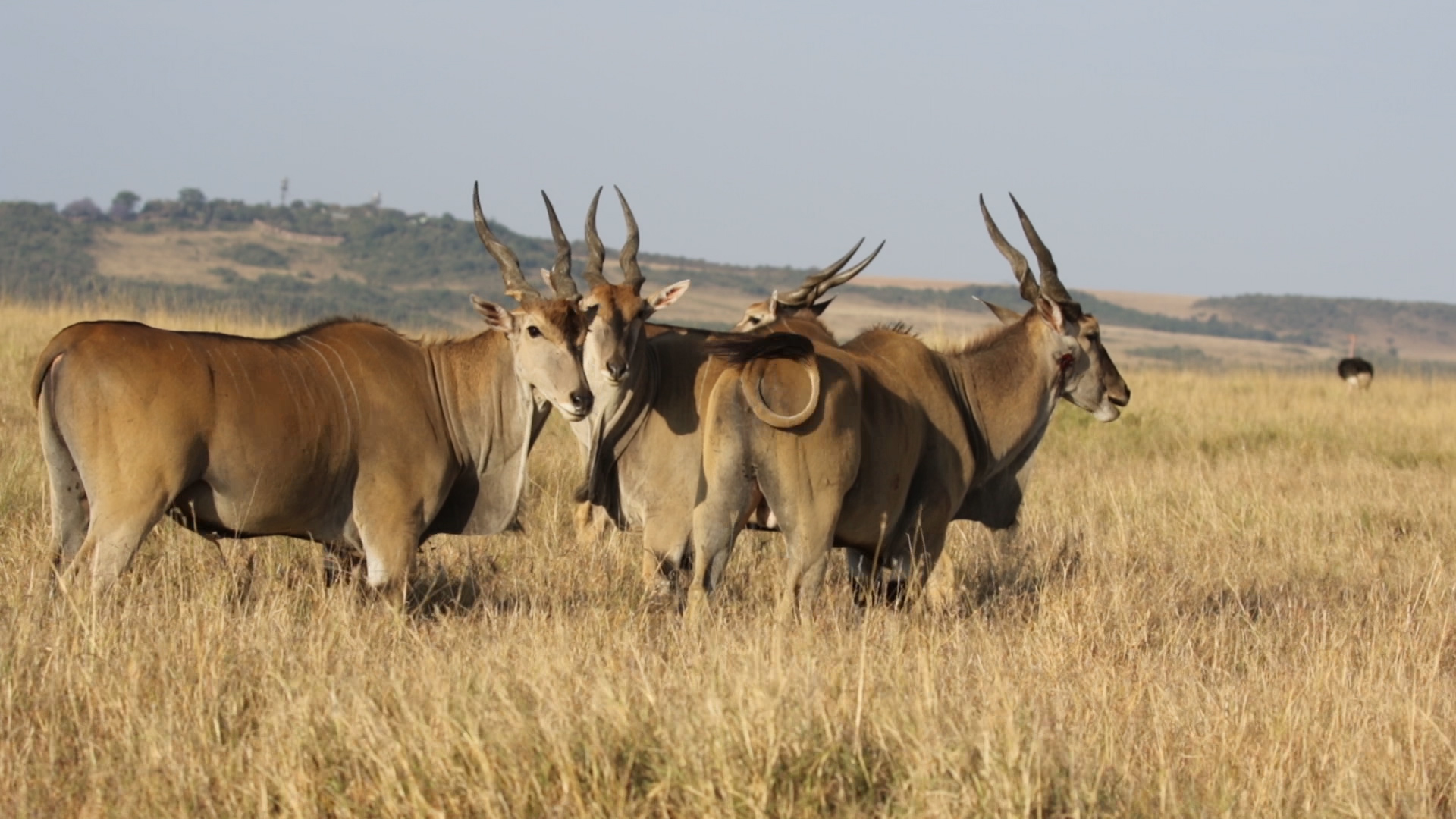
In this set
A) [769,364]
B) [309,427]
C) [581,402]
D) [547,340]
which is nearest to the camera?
[309,427]

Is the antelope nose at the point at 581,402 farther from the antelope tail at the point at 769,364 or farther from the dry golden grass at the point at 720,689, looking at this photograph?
the dry golden grass at the point at 720,689

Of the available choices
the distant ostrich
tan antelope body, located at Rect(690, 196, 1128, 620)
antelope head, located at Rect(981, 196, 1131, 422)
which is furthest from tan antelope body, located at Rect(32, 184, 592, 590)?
the distant ostrich

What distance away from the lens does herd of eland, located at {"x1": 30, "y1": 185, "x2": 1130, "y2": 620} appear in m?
6.01

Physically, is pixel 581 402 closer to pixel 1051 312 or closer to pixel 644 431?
pixel 644 431

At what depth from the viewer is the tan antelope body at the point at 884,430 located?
6.53 meters

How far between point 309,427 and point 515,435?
43.1 inches

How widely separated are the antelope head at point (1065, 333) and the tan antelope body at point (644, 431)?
6.10ft

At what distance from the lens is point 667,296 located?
7.88 m

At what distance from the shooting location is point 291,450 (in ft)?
20.8

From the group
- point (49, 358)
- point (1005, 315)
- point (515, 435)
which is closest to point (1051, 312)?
point (1005, 315)

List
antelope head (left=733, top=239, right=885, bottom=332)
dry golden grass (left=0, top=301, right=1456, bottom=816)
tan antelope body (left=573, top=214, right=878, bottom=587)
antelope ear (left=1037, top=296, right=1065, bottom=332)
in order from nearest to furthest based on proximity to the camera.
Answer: dry golden grass (left=0, top=301, right=1456, bottom=816), tan antelope body (left=573, top=214, right=878, bottom=587), antelope ear (left=1037, top=296, right=1065, bottom=332), antelope head (left=733, top=239, right=885, bottom=332)

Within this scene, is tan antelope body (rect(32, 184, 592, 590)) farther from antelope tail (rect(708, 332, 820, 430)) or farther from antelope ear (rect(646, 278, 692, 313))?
antelope tail (rect(708, 332, 820, 430))

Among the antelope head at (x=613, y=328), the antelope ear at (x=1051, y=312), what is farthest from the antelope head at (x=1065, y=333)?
the antelope head at (x=613, y=328)

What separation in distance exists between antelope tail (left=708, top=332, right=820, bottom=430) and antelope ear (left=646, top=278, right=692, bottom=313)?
98cm
